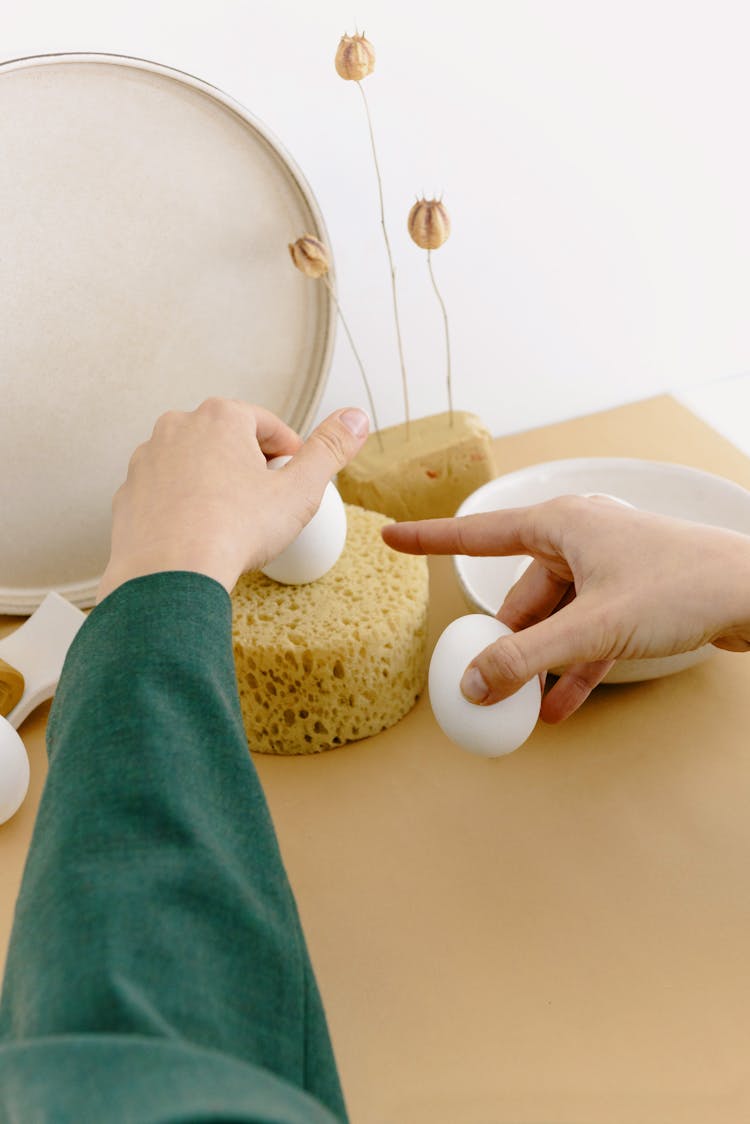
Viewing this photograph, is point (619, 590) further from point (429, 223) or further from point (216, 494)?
point (429, 223)

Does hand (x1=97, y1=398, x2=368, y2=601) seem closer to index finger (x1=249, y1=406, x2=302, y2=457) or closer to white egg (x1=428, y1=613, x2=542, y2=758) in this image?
index finger (x1=249, y1=406, x2=302, y2=457)

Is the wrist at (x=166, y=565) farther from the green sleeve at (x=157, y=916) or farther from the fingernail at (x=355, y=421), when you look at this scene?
the fingernail at (x=355, y=421)

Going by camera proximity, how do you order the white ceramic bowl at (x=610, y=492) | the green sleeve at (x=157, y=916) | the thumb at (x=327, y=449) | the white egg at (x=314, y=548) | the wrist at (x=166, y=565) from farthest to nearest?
the white ceramic bowl at (x=610, y=492) → the white egg at (x=314, y=548) → the thumb at (x=327, y=449) → the wrist at (x=166, y=565) → the green sleeve at (x=157, y=916)

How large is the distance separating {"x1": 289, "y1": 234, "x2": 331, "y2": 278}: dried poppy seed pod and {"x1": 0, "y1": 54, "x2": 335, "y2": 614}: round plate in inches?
2.1

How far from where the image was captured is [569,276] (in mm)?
1132

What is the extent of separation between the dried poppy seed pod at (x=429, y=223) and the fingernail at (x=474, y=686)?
44 centimetres

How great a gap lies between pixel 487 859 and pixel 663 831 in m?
0.14

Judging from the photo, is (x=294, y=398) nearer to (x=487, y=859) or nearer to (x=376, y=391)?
(x=376, y=391)

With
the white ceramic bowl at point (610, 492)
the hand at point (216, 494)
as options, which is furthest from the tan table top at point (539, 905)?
the hand at point (216, 494)

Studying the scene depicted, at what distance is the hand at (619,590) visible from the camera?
1.85 ft

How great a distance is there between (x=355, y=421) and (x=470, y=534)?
122mm

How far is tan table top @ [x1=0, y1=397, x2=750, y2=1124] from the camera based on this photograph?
1.81ft

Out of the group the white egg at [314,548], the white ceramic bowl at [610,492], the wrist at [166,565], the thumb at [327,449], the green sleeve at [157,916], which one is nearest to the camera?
the green sleeve at [157,916]

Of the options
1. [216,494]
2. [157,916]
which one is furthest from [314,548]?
[157,916]
